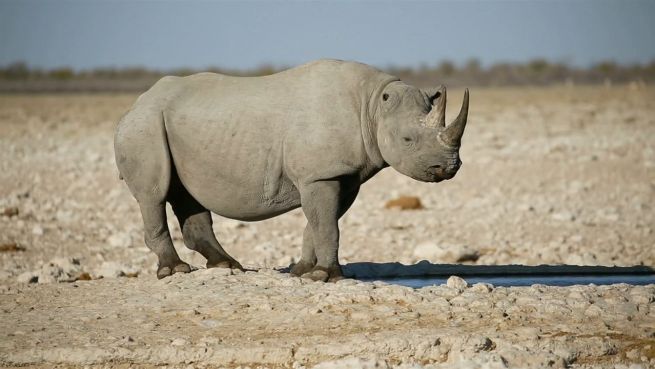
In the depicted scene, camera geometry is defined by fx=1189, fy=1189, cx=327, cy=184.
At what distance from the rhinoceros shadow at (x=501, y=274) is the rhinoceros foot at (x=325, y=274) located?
925mm

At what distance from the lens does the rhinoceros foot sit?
32.1ft

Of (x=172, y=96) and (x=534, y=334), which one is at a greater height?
(x=172, y=96)

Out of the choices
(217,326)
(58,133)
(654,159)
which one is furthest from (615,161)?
(217,326)

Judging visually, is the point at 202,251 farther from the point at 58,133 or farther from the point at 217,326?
the point at 58,133

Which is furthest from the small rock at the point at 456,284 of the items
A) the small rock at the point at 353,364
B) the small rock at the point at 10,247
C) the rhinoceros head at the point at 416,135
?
the small rock at the point at 10,247

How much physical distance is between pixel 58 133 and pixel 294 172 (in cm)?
1807

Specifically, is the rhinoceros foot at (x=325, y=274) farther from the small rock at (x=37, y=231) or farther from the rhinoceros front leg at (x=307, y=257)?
the small rock at (x=37, y=231)

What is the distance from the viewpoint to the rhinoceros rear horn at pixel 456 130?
8984 mm

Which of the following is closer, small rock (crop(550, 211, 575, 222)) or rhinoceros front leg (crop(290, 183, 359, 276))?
rhinoceros front leg (crop(290, 183, 359, 276))

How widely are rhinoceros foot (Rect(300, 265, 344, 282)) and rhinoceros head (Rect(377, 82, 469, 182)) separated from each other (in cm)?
104

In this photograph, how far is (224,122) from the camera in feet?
32.6

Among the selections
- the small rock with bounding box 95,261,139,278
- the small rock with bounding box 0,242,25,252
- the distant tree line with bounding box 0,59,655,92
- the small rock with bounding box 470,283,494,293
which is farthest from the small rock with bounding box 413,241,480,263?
the distant tree line with bounding box 0,59,655,92

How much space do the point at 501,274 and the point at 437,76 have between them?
50.1m

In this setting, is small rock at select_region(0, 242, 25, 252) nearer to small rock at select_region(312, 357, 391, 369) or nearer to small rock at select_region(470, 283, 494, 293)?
small rock at select_region(470, 283, 494, 293)
